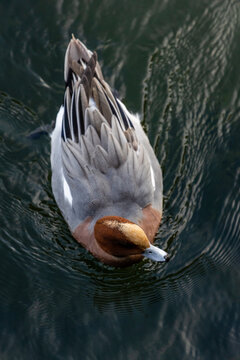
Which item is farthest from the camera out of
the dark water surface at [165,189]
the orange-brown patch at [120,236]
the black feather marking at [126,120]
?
the black feather marking at [126,120]

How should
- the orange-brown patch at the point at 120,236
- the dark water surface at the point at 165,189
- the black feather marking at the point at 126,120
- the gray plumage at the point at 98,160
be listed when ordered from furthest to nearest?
the black feather marking at the point at 126,120 → the gray plumage at the point at 98,160 → the dark water surface at the point at 165,189 → the orange-brown patch at the point at 120,236

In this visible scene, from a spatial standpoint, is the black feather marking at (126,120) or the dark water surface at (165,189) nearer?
the dark water surface at (165,189)

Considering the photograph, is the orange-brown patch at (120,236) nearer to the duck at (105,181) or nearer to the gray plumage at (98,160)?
the duck at (105,181)

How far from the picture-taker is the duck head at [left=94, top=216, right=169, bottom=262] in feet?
17.2

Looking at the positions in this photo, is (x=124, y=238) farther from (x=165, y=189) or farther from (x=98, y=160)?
(x=165, y=189)

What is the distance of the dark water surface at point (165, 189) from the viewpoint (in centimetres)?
538

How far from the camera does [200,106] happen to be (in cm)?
690

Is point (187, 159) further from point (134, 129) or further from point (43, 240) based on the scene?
point (43, 240)

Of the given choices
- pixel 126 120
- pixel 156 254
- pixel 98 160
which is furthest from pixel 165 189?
pixel 156 254

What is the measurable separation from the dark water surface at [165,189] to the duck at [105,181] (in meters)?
0.30

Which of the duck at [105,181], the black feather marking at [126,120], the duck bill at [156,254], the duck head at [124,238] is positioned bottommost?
the duck bill at [156,254]

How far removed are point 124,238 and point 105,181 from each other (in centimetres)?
66

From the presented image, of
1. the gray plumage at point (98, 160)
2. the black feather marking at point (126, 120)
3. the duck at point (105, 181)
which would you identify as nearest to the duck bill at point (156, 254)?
the duck at point (105, 181)

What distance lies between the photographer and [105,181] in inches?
221
